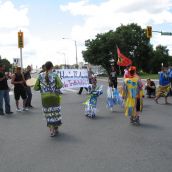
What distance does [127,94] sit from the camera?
11766 millimetres

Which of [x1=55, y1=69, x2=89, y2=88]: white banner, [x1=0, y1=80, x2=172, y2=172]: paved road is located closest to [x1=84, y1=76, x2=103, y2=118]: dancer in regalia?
[x1=0, y1=80, x2=172, y2=172]: paved road

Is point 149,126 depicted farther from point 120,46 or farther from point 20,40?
point 120,46

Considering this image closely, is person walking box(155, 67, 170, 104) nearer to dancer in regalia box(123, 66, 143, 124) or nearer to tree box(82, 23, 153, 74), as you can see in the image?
dancer in regalia box(123, 66, 143, 124)

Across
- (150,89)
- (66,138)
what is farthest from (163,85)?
(66,138)

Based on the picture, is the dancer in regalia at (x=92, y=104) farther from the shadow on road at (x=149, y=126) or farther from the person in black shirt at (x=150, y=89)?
the person in black shirt at (x=150, y=89)

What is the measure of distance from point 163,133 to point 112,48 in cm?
8184

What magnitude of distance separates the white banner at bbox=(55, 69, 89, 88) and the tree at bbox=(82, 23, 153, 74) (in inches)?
2588

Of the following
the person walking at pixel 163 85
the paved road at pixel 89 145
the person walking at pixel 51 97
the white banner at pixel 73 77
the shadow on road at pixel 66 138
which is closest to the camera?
the paved road at pixel 89 145

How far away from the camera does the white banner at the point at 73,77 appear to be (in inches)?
897

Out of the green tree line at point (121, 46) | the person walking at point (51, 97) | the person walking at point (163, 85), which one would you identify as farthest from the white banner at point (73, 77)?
the green tree line at point (121, 46)

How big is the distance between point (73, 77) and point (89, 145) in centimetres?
1452

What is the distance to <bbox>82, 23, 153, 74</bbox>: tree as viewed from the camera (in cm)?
9031

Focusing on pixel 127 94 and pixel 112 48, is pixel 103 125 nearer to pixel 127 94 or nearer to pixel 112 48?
pixel 127 94

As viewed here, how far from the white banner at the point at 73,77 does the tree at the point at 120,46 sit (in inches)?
2588
